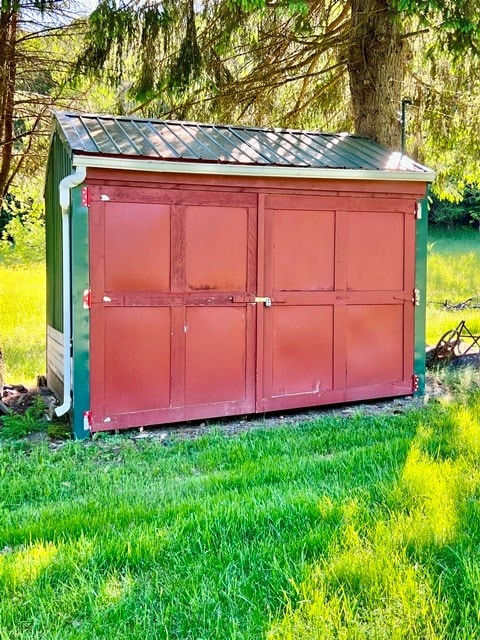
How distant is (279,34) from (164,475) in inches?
271

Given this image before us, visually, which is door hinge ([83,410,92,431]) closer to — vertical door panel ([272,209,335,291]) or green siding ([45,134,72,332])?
green siding ([45,134,72,332])

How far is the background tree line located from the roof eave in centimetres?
170

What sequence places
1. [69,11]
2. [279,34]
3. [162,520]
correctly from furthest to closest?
[279,34]
[69,11]
[162,520]

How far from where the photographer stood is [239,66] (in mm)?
9500

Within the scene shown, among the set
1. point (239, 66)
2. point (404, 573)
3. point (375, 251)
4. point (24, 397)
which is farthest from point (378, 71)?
point (404, 573)

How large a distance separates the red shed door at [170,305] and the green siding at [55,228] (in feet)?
3.23

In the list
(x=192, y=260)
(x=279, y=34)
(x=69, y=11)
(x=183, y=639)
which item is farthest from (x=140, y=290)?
(x=279, y=34)

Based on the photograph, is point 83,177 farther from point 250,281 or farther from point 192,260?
point 250,281

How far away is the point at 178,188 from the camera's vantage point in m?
5.65

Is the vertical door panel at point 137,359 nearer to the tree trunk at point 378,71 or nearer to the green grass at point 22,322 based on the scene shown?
the green grass at point 22,322

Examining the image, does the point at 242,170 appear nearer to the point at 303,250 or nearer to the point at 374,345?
the point at 303,250

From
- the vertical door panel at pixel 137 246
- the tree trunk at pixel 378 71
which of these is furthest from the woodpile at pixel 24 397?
the tree trunk at pixel 378 71

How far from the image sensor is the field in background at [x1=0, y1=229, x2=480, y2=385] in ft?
31.5

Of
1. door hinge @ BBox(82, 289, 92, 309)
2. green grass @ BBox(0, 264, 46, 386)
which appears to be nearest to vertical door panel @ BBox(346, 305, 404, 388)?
door hinge @ BBox(82, 289, 92, 309)
